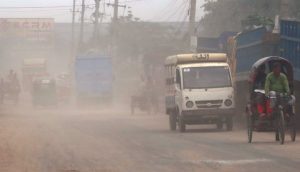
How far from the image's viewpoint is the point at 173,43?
7056 cm

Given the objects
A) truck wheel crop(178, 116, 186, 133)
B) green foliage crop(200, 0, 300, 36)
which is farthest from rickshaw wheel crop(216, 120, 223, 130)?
green foliage crop(200, 0, 300, 36)

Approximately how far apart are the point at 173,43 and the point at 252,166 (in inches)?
2216

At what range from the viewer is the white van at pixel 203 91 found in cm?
2594

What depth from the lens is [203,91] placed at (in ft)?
85.7

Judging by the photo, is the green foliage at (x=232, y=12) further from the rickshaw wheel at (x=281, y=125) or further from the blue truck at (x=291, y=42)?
the rickshaw wheel at (x=281, y=125)

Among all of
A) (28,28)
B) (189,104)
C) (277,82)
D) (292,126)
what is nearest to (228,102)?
(189,104)

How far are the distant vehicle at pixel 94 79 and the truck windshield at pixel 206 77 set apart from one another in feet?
82.4

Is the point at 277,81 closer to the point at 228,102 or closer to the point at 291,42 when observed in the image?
the point at 291,42

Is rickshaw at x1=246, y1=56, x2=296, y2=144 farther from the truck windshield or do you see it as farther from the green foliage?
the green foliage

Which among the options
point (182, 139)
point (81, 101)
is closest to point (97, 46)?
point (81, 101)

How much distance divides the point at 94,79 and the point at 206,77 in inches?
1013

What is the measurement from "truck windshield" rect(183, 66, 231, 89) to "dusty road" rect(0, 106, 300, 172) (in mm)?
1916

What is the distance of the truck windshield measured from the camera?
26.3 metres

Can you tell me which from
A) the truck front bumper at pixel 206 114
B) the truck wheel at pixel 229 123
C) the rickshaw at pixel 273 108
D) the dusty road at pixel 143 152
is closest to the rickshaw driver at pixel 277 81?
the rickshaw at pixel 273 108
